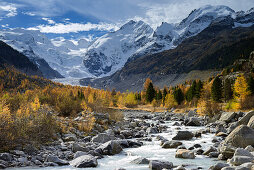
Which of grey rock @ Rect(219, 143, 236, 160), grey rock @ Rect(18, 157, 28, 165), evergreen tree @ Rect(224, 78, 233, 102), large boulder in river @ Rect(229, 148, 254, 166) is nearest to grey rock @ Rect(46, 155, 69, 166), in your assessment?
grey rock @ Rect(18, 157, 28, 165)

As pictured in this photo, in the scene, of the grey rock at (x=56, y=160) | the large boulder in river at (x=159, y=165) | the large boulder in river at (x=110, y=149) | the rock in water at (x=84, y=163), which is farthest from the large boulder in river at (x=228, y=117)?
the grey rock at (x=56, y=160)

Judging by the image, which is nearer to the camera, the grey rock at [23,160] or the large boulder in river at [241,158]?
the large boulder in river at [241,158]

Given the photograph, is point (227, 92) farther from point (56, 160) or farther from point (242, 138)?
point (56, 160)

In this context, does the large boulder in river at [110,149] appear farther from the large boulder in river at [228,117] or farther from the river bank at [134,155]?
the large boulder in river at [228,117]

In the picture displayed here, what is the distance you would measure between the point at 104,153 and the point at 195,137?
11.6 m

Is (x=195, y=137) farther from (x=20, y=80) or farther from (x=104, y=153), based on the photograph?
(x=20, y=80)

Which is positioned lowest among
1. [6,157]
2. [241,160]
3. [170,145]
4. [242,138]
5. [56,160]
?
[170,145]

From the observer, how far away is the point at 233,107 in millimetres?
51281

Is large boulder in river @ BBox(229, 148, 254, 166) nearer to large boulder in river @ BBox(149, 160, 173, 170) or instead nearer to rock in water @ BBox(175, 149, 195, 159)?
rock in water @ BBox(175, 149, 195, 159)

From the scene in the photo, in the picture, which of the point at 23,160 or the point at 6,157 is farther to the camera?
the point at 23,160

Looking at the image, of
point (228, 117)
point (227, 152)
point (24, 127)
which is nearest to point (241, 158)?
point (227, 152)

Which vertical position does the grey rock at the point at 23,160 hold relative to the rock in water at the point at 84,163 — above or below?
above

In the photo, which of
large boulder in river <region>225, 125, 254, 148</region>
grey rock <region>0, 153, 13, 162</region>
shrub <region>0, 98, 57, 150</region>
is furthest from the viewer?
large boulder in river <region>225, 125, 254, 148</region>

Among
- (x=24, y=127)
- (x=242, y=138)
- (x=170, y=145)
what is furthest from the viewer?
(x=170, y=145)
